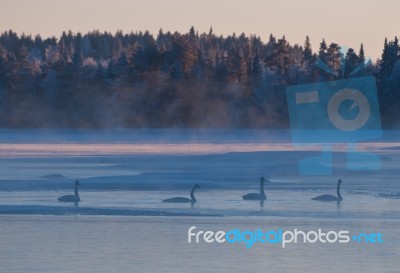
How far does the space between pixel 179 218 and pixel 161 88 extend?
65532 mm

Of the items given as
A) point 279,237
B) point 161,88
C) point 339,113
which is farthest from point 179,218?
point 161,88

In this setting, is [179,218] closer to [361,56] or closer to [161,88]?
[361,56]

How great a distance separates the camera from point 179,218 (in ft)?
55.0

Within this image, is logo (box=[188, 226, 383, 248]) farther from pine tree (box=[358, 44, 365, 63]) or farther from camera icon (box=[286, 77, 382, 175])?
pine tree (box=[358, 44, 365, 63])

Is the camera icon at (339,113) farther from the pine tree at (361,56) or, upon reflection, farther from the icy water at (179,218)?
the icy water at (179,218)

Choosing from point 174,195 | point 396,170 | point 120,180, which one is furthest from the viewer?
point 396,170

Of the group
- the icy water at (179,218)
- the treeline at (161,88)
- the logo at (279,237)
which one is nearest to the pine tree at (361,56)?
the treeline at (161,88)

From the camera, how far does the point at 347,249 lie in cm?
1362

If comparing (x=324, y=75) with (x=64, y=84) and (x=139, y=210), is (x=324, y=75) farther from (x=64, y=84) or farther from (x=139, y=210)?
(x=139, y=210)

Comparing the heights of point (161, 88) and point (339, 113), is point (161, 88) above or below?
above

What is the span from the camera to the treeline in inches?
3103

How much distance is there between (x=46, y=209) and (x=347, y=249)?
6.39 meters

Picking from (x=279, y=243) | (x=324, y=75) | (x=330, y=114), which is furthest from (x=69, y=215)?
(x=324, y=75)

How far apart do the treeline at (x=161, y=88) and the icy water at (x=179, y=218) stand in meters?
47.9
